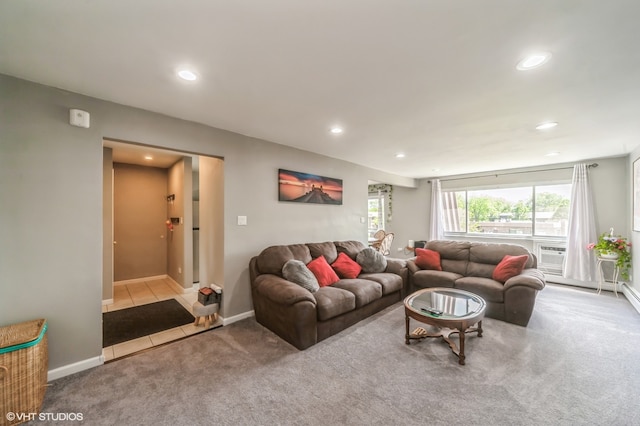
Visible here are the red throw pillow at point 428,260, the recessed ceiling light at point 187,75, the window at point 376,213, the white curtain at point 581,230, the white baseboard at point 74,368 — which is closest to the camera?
the recessed ceiling light at point 187,75

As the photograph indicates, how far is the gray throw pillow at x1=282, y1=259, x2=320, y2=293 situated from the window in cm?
519

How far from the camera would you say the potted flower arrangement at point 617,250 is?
416 cm

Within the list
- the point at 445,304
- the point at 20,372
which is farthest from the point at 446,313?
the point at 20,372

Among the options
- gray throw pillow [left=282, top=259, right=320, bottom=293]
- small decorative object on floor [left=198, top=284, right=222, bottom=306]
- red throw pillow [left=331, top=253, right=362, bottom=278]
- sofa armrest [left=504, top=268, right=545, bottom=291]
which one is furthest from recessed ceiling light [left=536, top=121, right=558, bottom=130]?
small decorative object on floor [left=198, top=284, right=222, bottom=306]

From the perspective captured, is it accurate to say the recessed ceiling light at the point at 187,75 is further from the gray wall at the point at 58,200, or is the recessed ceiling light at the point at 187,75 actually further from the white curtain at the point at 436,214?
the white curtain at the point at 436,214

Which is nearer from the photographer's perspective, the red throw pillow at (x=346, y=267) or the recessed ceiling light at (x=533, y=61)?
the recessed ceiling light at (x=533, y=61)

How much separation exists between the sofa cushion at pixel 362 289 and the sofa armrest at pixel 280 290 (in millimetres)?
676

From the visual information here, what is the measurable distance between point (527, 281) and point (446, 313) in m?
1.48

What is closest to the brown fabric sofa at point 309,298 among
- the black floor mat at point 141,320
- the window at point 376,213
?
Answer: the black floor mat at point 141,320

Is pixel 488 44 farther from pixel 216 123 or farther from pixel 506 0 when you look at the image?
pixel 216 123

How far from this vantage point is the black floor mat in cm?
287

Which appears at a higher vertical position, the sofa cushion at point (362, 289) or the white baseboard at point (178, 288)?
the sofa cushion at point (362, 289)

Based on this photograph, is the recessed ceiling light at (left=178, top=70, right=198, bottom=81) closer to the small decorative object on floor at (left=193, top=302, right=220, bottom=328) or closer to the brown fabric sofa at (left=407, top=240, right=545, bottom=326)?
the small decorative object on floor at (left=193, top=302, right=220, bottom=328)

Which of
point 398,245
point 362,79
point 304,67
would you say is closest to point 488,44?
point 362,79
